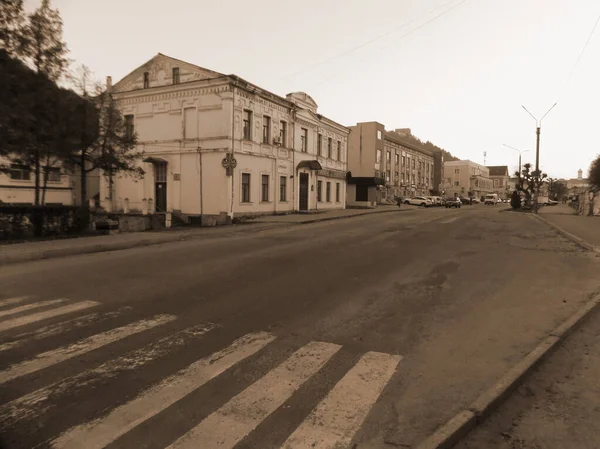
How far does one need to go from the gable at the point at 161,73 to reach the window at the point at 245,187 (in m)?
6.51

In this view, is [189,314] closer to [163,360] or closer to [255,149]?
[163,360]

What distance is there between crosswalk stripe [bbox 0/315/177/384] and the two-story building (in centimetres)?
1774

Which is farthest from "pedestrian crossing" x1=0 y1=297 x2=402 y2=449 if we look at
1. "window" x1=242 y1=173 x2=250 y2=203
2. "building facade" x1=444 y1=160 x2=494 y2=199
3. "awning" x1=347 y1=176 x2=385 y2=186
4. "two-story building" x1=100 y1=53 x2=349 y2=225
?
"building facade" x1=444 y1=160 x2=494 y2=199

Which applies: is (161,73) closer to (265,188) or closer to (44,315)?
(265,188)

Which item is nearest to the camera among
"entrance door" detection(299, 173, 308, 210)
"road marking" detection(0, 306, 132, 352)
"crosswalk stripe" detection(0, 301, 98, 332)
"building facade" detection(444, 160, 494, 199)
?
"road marking" detection(0, 306, 132, 352)

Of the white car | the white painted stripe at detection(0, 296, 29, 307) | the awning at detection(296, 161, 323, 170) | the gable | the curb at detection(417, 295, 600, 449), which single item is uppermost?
the gable

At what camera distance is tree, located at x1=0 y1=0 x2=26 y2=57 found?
14.3 m

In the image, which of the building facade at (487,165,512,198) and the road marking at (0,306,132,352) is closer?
the road marking at (0,306,132,352)

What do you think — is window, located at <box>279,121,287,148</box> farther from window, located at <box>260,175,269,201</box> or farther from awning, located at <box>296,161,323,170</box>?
window, located at <box>260,175,269,201</box>

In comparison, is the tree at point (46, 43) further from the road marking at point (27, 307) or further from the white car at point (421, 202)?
the white car at point (421, 202)

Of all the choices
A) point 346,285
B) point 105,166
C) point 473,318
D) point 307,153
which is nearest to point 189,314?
point 346,285

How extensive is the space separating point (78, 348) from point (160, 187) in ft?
81.8

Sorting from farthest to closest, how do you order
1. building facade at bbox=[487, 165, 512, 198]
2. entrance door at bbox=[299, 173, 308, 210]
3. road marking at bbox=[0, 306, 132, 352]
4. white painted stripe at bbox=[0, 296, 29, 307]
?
1. building facade at bbox=[487, 165, 512, 198]
2. entrance door at bbox=[299, 173, 308, 210]
3. white painted stripe at bbox=[0, 296, 29, 307]
4. road marking at bbox=[0, 306, 132, 352]

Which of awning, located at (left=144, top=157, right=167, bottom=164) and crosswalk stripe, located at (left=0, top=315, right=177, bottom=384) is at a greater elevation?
awning, located at (left=144, top=157, right=167, bottom=164)
